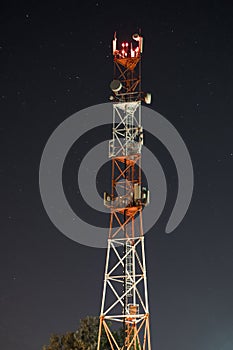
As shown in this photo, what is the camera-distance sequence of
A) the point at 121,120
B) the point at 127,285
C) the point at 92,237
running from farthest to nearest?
1. the point at 92,237
2. the point at 121,120
3. the point at 127,285

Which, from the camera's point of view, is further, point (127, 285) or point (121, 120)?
point (121, 120)

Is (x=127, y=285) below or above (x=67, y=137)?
below

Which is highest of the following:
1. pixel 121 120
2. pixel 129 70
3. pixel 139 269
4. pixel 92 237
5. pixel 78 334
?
pixel 129 70

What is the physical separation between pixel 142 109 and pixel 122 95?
4.86 ft

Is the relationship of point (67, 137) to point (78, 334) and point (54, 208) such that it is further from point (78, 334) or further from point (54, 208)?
point (78, 334)

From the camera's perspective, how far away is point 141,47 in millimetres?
36812

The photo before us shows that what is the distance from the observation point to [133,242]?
112 feet

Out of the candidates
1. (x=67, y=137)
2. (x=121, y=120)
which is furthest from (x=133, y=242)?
(x=67, y=137)

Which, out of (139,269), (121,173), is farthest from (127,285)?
(121,173)

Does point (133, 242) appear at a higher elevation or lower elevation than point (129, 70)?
lower

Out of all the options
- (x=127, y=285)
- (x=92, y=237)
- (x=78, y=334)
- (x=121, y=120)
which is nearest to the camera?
(x=127, y=285)

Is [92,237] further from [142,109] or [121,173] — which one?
[142,109]

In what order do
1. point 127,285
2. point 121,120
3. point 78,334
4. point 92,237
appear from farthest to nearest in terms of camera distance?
point 78,334 < point 92,237 < point 121,120 < point 127,285

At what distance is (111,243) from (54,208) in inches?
447
